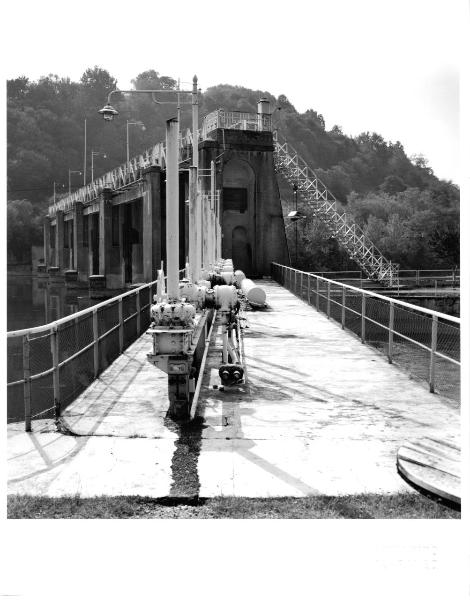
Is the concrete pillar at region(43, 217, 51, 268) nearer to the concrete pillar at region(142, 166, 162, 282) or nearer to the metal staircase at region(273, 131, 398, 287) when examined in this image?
the concrete pillar at region(142, 166, 162, 282)

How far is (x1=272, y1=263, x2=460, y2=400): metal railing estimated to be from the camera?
11.7 meters

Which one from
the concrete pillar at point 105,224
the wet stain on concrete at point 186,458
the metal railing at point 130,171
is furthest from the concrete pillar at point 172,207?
the concrete pillar at point 105,224

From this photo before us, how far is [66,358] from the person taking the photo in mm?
18984

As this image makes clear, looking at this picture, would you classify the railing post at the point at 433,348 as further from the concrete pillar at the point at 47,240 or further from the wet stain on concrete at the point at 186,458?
the concrete pillar at the point at 47,240

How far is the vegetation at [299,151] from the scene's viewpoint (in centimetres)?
1725

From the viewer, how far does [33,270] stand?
66.3 metres

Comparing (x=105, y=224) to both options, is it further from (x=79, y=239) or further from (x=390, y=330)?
(x=390, y=330)

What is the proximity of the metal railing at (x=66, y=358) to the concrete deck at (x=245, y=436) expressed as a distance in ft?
1.25

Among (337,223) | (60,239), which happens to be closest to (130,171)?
(337,223)

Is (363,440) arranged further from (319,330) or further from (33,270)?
(33,270)

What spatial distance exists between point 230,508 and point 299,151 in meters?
51.1

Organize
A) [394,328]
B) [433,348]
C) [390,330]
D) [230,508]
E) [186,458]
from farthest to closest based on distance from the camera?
Result: [394,328], [390,330], [433,348], [186,458], [230,508]
